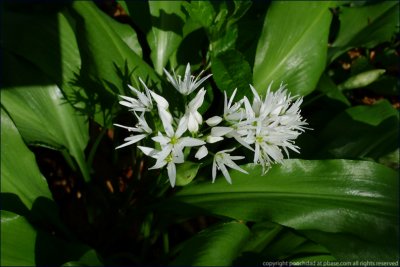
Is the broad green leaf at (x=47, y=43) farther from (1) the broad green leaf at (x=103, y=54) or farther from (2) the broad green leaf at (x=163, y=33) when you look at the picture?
(2) the broad green leaf at (x=163, y=33)

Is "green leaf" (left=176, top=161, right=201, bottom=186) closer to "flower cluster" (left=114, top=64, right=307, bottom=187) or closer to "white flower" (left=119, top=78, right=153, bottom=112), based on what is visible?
"flower cluster" (left=114, top=64, right=307, bottom=187)

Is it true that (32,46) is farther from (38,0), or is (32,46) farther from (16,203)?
(16,203)

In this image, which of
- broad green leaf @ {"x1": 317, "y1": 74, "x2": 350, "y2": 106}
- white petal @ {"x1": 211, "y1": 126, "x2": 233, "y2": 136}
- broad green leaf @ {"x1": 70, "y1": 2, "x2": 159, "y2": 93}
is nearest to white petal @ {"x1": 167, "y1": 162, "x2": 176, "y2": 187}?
white petal @ {"x1": 211, "y1": 126, "x2": 233, "y2": 136}

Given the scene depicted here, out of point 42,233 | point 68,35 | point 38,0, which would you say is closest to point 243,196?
point 42,233

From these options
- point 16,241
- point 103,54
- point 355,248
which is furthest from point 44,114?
point 355,248

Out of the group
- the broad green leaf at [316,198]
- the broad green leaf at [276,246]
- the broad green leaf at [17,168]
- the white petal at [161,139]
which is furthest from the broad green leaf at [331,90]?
the broad green leaf at [17,168]

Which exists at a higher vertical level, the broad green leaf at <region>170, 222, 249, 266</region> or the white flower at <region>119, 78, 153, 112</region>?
the white flower at <region>119, 78, 153, 112</region>

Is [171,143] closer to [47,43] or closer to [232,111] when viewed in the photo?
[232,111]

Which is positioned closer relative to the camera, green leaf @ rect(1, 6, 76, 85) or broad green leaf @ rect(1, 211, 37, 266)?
broad green leaf @ rect(1, 211, 37, 266)
